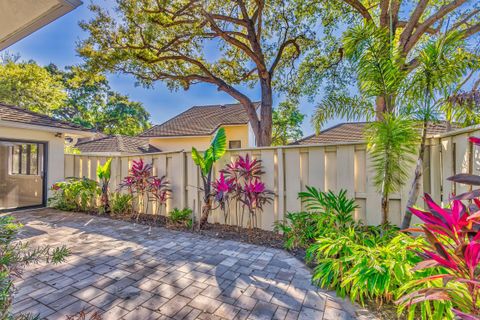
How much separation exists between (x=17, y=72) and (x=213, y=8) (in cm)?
1551

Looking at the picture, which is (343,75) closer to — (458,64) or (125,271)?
(458,64)

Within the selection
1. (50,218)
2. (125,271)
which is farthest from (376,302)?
(50,218)

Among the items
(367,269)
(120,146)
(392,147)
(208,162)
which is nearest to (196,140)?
(120,146)

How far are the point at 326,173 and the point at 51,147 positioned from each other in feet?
29.2

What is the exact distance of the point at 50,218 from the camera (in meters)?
6.12

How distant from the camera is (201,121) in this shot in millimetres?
16281

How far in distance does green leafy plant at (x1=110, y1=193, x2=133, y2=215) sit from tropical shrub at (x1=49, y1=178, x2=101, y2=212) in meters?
0.81

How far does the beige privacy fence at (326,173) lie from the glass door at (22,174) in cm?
492

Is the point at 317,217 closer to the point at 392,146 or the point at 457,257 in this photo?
the point at 392,146

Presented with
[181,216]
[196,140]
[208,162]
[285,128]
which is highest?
[285,128]

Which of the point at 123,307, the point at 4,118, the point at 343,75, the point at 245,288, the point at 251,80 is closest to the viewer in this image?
the point at 123,307

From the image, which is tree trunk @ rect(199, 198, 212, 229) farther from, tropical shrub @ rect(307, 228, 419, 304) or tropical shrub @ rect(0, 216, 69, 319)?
tropical shrub @ rect(0, 216, 69, 319)

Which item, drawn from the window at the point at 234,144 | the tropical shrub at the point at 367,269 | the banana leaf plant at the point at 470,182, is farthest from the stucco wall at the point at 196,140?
the banana leaf plant at the point at 470,182

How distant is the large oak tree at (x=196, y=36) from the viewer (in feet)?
26.2
